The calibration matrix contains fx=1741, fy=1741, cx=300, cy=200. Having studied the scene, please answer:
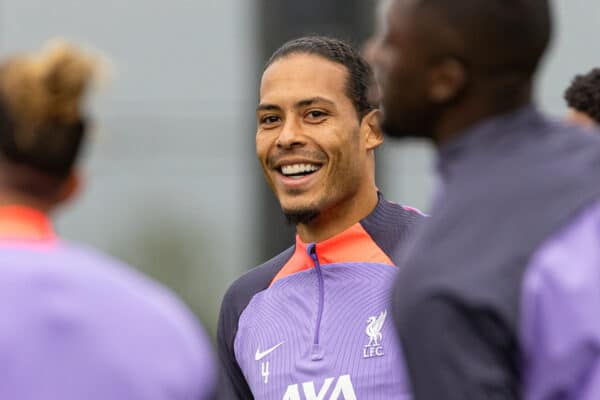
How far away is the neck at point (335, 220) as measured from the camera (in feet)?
17.6

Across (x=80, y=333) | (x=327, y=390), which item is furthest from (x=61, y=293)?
(x=327, y=390)

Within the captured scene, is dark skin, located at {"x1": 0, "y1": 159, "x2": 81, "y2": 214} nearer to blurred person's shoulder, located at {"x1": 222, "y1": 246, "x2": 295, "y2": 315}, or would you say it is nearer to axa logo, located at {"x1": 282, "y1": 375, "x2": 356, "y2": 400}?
axa logo, located at {"x1": 282, "y1": 375, "x2": 356, "y2": 400}

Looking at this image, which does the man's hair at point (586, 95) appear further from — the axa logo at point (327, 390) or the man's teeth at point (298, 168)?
the axa logo at point (327, 390)

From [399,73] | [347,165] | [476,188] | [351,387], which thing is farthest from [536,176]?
→ [347,165]

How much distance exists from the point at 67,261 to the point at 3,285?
0.47ft

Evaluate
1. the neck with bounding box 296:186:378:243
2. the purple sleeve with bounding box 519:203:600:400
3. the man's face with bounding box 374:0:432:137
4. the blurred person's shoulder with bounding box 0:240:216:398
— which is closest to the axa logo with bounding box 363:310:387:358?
the neck with bounding box 296:186:378:243

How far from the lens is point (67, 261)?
11.1 feet

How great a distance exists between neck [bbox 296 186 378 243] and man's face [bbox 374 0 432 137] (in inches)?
68.2

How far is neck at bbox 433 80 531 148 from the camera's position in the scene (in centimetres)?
355

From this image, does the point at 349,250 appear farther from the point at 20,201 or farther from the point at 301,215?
the point at 20,201

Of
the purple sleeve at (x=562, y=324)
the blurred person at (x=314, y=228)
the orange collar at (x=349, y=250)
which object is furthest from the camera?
the orange collar at (x=349, y=250)

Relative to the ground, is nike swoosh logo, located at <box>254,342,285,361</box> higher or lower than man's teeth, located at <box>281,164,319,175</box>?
lower

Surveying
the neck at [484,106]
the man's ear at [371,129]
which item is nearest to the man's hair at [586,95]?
the man's ear at [371,129]

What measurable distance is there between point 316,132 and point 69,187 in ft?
6.23
